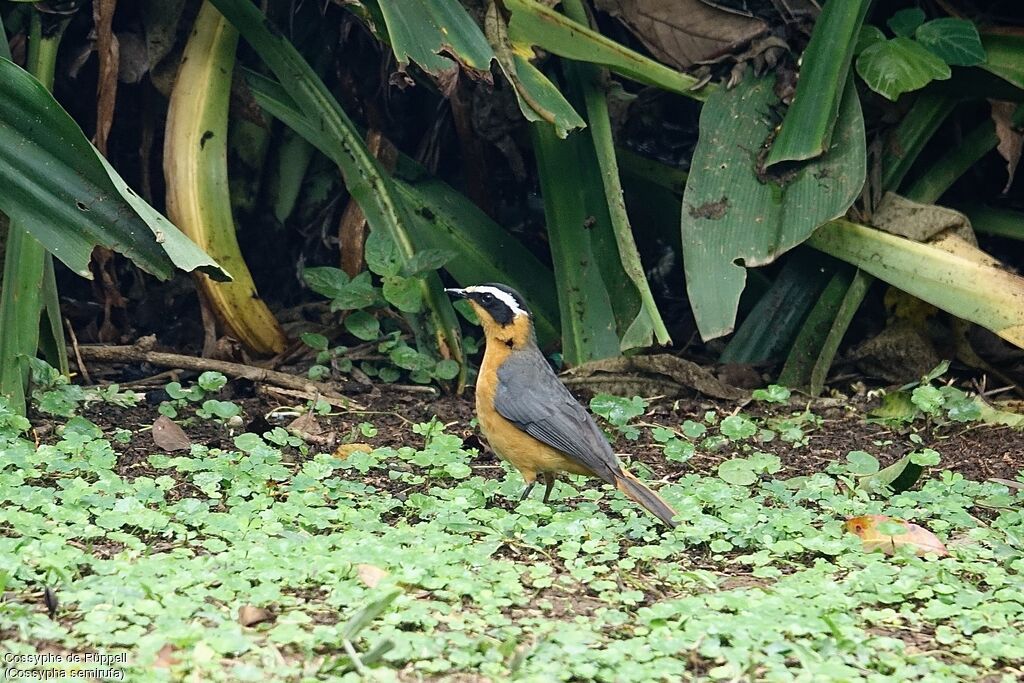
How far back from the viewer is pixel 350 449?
6.21 meters

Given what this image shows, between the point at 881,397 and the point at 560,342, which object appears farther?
the point at 560,342

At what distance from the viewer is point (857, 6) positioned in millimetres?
6668

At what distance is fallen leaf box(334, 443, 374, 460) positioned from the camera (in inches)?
242

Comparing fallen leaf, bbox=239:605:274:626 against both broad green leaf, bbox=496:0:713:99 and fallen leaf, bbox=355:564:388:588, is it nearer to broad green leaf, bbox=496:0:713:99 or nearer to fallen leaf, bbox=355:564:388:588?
fallen leaf, bbox=355:564:388:588

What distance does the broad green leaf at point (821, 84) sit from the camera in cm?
654

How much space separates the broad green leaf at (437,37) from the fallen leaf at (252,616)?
9.71 feet

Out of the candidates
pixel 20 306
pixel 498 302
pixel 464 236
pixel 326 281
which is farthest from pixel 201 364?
pixel 498 302

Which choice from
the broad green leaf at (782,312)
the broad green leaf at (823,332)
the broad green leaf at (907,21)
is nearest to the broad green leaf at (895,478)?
the broad green leaf at (823,332)

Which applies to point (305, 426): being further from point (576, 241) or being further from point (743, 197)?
point (743, 197)

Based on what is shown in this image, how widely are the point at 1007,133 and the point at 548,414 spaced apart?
122 inches

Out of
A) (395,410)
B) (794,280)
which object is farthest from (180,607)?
(794,280)

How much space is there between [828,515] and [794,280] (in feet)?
8.35

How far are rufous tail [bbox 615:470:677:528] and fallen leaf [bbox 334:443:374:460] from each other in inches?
57.0

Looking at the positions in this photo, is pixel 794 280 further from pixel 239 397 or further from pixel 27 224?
pixel 27 224
